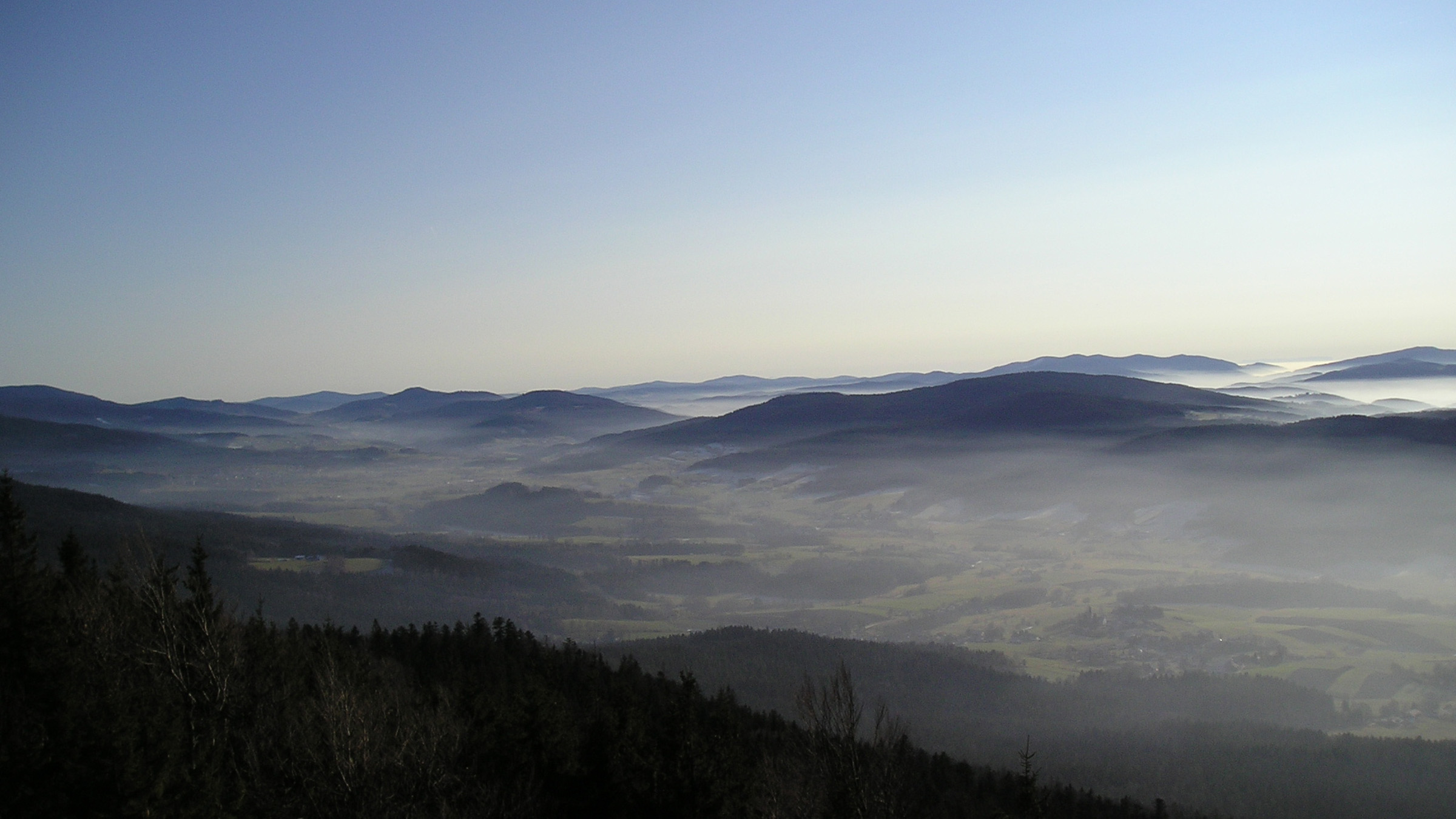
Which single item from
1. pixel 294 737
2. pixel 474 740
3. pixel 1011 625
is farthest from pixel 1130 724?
pixel 294 737

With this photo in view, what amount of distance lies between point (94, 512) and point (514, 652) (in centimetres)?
9560

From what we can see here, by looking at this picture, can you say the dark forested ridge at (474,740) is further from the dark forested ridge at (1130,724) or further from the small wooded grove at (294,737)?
the dark forested ridge at (1130,724)

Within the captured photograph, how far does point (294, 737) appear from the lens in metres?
21.3

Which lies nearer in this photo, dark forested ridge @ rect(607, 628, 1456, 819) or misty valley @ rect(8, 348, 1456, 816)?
dark forested ridge @ rect(607, 628, 1456, 819)

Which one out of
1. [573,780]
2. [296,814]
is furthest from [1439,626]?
[296,814]

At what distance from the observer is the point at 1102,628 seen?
12681 cm

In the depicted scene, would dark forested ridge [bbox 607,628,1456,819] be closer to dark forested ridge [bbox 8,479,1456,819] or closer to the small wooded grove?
dark forested ridge [bbox 8,479,1456,819]

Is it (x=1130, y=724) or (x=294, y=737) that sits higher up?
(x=294, y=737)

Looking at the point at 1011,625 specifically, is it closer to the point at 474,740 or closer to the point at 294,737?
the point at 474,740

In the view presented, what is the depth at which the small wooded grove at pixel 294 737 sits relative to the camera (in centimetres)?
1705

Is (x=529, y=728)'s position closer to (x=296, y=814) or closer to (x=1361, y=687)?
(x=296, y=814)

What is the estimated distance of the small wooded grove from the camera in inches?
671

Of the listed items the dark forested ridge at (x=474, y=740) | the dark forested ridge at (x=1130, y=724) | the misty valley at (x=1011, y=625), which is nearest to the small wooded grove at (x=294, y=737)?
the dark forested ridge at (x=474, y=740)

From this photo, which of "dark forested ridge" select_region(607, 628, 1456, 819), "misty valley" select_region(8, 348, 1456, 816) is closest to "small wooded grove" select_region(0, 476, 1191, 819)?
"misty valley" select_region(8, 348, 1456, 816)
